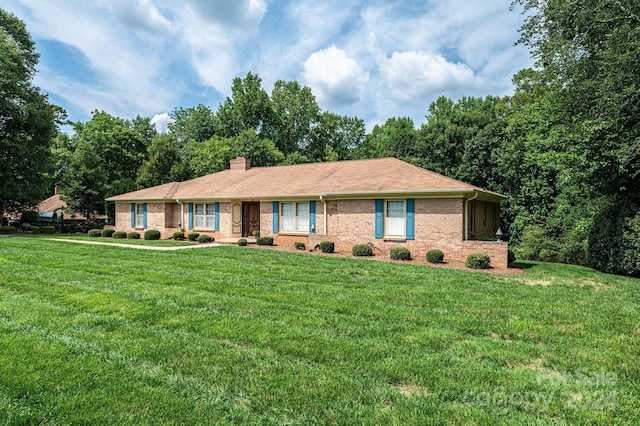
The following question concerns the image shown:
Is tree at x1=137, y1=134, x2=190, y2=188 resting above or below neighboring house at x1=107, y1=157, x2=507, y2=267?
above

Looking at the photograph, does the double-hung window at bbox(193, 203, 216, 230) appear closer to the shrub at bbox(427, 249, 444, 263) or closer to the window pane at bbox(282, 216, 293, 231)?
the window pane at bbox(282, 216, 293, 231)

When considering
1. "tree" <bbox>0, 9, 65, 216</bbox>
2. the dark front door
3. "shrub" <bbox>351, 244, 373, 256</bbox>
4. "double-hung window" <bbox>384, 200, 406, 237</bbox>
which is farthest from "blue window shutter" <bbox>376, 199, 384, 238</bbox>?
"tree" <bbox>0, 9, 65, 216</bbox>

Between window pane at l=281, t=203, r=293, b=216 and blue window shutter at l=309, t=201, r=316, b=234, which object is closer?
blue window shutter at l=309, t=201, r=316, b=234

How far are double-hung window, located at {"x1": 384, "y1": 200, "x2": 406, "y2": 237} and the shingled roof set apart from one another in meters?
0.70

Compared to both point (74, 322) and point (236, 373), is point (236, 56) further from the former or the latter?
point (236, 373)

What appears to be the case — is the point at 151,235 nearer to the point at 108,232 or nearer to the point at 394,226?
the point at 108,232

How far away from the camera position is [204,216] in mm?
19750

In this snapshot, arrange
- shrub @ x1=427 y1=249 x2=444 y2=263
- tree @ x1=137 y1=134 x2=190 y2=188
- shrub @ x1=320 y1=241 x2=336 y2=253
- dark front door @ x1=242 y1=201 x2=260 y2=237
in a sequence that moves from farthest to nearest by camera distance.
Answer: tree @ x1=137 y1=134 x2=190 y2=188 < dark front door @ x1=242 y1=201 x2=260 y2=237 < shrub @ x1=320 y1=241 x2=336 y2=253 < shrub @ x1=427 y1=249 x2=444 y2=263

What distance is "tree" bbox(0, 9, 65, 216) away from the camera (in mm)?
23562

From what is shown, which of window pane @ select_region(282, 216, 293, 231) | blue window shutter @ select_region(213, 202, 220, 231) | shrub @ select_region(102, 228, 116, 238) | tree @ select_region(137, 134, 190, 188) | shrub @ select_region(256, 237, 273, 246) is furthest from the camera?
tree @ select_region(137, 134, 190, 188)

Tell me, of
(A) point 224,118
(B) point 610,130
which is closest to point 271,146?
(A) point 224,118

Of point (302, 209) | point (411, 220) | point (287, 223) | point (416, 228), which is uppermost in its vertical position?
point (302, 209)

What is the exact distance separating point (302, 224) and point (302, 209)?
71 cm

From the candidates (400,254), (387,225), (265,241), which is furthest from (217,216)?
(400,254)
